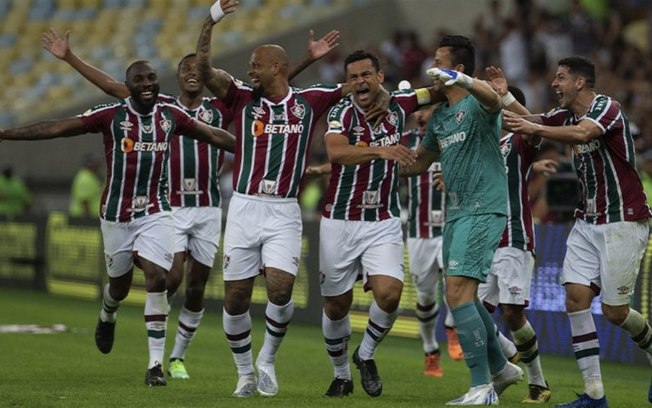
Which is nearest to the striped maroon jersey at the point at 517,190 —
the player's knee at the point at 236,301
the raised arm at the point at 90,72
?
the player's knee at the point at 236,301

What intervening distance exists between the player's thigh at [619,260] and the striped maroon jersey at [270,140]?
2461 millimetres

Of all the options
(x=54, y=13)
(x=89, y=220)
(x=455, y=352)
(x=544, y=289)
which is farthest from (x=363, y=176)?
(x=54, y=13)

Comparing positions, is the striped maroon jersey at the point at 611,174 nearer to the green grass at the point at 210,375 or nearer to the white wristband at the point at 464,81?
the white wristband at the point at 464,81

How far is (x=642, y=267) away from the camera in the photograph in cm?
1444

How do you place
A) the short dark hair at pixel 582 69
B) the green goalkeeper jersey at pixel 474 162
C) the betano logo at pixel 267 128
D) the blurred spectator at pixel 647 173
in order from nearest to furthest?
1. the green goalkeeper jersey at pixel 474 162
2. the short dark hair at pixel 582 69
3. the betano logo at pixel 267 128
4. the blurred spectator at pixel 647 173

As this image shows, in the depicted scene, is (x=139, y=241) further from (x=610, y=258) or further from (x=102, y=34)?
(x=102, y=34)

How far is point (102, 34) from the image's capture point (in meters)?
Answer: 32.9

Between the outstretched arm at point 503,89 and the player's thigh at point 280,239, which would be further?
the player's thigh at point 280,239

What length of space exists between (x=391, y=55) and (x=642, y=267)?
1211 centimetres

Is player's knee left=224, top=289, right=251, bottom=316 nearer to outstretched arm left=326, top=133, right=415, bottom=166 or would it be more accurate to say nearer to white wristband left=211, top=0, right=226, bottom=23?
outstretched arm left=326, top=133, right=415, bottom=166

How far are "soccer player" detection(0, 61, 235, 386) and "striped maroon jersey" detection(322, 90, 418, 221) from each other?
51.6 inches

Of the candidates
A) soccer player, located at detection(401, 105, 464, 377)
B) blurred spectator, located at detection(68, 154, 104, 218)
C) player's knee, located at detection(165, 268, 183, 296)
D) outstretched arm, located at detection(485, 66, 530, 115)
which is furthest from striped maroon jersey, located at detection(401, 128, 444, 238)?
blurred spectator, located at detection(68, 154, 104, 218)

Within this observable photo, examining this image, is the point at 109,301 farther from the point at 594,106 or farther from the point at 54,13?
the point at 54,13

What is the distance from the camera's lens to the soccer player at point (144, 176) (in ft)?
38.0
